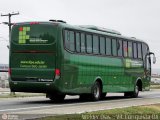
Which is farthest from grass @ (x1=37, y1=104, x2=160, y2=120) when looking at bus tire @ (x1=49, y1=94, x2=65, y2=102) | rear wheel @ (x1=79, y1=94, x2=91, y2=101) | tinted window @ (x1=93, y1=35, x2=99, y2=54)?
rear wheel @ (x1=79, y1=94, x2=91, y2=101)

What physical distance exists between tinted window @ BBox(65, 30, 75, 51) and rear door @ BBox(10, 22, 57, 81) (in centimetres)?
64

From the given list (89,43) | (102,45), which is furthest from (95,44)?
(102,45)

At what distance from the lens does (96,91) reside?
26.2 meters

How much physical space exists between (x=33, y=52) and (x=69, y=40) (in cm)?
162

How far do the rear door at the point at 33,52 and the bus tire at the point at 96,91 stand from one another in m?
3.65

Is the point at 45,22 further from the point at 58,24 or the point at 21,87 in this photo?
the point at 21,87

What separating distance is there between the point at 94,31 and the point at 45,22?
3528 mm

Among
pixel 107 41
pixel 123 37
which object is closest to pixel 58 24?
pixel 107 41

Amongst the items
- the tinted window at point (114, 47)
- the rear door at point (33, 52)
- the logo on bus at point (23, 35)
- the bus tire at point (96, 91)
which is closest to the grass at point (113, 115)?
the rear door at point (33, 52)

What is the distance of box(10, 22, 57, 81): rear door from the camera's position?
74.8ft

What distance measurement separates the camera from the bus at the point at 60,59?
898 inches

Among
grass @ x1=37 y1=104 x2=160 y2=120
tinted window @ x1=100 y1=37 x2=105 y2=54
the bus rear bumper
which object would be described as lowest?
grass @ x1=37 y1=104 x2=160 y2=120

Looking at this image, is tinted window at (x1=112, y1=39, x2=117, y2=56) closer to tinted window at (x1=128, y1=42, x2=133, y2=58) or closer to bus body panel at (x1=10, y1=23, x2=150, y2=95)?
tinted window at (x1=128, y1=42, x2=133, y2=58)

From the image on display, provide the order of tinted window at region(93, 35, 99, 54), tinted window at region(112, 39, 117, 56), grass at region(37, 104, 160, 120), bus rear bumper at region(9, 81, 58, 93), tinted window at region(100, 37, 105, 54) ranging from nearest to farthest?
1. grass at region(37, 104, 160, 120)
2. bus rear bumper at region(9, 81, 58, 93)
3. tinted window at region(93, 35, 99, 54)
4. tinted window at region(100, 37, 105, 54)
5. tinted window at region(112, 39, 117, 56)
